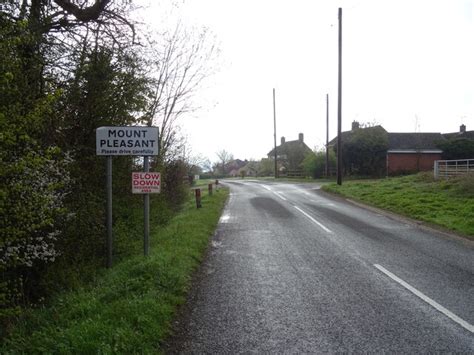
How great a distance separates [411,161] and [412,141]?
3805 mm

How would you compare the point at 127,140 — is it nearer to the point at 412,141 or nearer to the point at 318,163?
the point at 318,163

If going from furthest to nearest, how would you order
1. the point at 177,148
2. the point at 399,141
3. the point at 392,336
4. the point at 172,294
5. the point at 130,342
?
1. the point at 399,141
2. the point at 177,148
3. the point at 172,294
4. the point at 392,336
5. the point at 130,342

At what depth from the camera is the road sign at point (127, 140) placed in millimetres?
7758

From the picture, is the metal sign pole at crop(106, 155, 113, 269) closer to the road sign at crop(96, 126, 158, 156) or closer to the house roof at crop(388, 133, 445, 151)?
the road sign at crop(96, 126, 158, 156)

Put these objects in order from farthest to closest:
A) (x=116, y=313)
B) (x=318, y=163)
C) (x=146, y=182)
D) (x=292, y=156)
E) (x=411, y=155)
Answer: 1. (x=292, y=156)
2. (x=318, y=163)
3. (x=411, y=155)
4. (x=146, y=182)
5. (x=116, y=313)

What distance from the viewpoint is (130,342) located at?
432cm

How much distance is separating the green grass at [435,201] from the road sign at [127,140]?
866 cm

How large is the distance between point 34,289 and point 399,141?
4916 cm

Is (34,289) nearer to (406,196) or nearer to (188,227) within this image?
(188,227)

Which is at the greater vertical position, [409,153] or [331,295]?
[409,153]

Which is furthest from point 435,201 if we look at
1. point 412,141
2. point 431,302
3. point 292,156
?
point 292,156

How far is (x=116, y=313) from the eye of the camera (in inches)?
199

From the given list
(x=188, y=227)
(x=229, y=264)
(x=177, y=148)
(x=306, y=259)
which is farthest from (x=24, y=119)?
(x=177, y=148)

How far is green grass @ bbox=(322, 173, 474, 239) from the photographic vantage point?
43.1 feet
